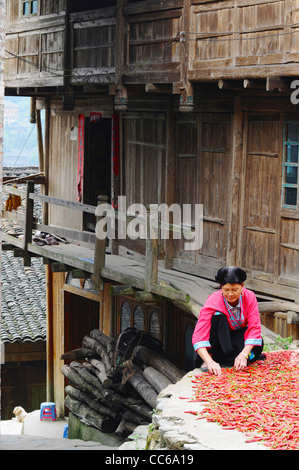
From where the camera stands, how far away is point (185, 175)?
1484cm

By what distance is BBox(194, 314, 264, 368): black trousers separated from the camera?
830cm

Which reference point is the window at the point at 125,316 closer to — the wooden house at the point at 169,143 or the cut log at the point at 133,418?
the wooden house at the point at 169,143

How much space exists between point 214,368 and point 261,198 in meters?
5.21

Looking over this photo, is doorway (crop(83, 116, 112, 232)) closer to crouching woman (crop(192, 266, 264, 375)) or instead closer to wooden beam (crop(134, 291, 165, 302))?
wooden beam (crop(134, 291, 165, 302))

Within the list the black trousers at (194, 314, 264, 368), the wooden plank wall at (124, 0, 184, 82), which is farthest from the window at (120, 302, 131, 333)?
the black trousers at (194, 314, 264, 368)

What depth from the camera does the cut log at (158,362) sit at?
42.4 feet

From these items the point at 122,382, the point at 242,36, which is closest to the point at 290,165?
the point at 242,36

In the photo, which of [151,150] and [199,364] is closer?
[199,364]

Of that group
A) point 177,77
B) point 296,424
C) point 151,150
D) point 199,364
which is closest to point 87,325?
point 151,150

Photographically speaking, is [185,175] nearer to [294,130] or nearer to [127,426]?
[294,130]

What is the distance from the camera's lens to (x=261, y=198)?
42.3ft

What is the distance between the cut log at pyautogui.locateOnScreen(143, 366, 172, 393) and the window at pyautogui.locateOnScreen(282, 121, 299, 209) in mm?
3107

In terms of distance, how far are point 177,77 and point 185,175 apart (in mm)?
2222

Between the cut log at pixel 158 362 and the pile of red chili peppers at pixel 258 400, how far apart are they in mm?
4223
